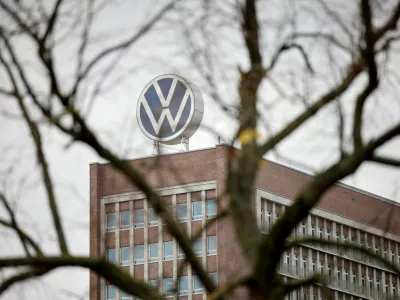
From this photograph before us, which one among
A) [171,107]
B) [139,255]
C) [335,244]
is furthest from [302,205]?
[139,255]

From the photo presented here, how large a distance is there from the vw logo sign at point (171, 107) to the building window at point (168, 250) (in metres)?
9.73

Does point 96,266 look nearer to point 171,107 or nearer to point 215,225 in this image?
point 171,107

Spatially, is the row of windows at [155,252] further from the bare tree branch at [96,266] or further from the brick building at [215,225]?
the bare tree branch at [96,266]

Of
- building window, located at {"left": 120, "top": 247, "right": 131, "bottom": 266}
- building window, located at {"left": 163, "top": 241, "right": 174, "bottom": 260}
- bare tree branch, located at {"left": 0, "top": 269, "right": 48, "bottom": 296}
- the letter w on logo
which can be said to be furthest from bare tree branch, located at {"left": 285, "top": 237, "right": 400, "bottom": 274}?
building window, located at {"left": 120, "top": 247, "right": 131, "bottom": 266}

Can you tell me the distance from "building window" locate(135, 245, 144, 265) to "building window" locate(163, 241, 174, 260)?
1.91 meters

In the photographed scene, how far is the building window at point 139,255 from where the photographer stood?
3270 inches

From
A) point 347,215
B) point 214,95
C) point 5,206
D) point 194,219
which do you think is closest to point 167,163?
point 214,95

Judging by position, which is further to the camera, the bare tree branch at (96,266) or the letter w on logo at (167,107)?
the letter w on logo at (167,107)

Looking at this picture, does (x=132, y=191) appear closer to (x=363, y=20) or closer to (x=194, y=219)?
(x=194, y=219)

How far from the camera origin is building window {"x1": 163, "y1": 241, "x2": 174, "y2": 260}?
81.3 meters

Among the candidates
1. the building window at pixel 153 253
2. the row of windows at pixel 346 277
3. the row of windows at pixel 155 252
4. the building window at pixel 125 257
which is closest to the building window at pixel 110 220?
the row of windows at pixel 155 252

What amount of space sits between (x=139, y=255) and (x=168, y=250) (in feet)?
Answer: 8.69

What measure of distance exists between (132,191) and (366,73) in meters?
73.1

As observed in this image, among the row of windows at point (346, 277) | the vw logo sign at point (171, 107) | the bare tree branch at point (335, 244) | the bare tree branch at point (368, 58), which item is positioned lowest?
the bare tree branch at point (335, 244)
